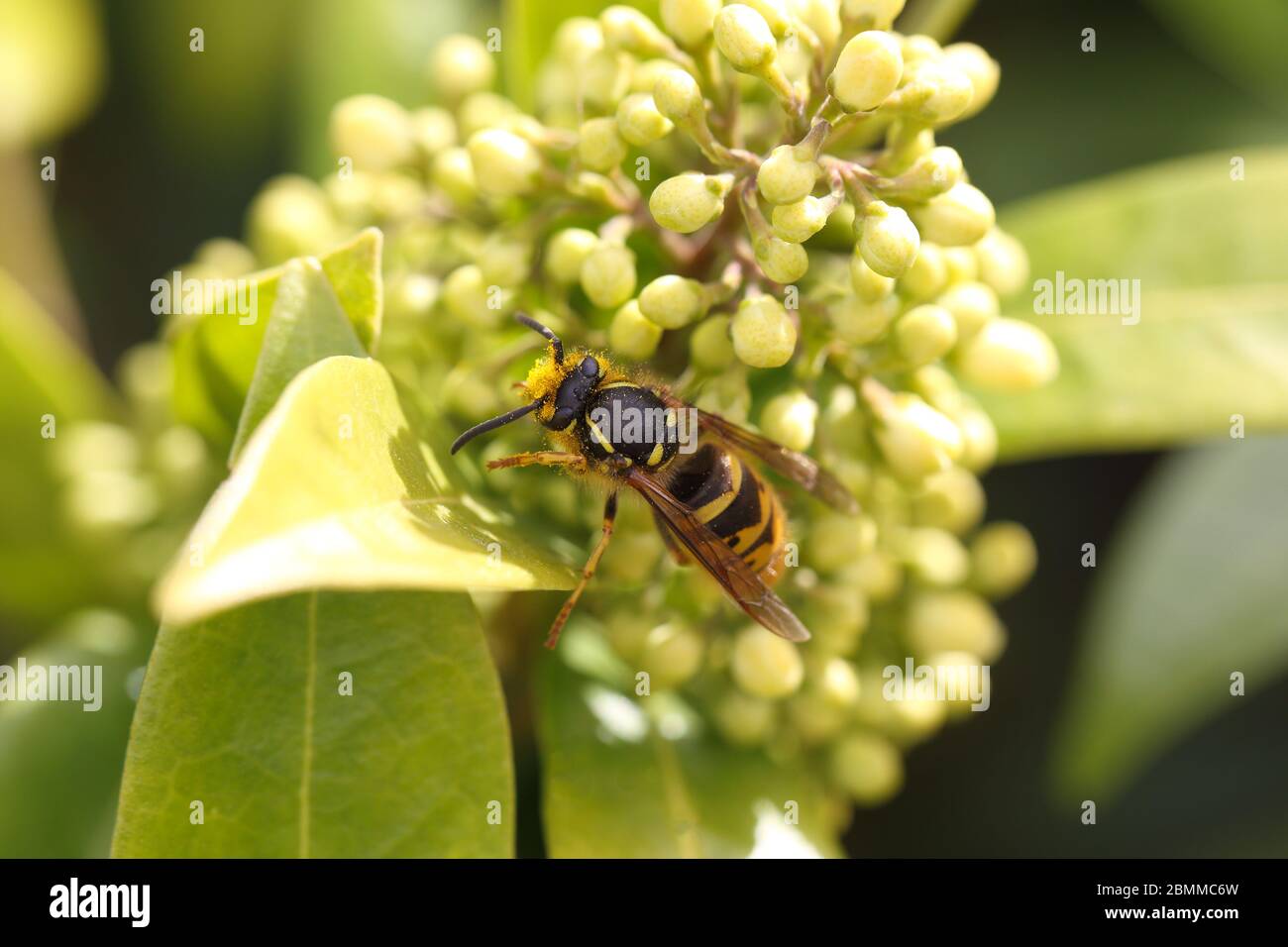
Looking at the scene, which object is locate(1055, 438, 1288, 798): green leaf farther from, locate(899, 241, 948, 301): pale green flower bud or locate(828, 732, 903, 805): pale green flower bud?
locate(899, 241, 948, 301): pale green flower bud

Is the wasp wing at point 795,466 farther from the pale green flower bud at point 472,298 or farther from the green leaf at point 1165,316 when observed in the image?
the green leaf at point 1165,316

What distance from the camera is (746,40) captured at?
79.4 inches

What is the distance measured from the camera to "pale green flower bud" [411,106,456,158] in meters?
2.72

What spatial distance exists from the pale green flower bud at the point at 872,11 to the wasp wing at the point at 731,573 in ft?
2.90

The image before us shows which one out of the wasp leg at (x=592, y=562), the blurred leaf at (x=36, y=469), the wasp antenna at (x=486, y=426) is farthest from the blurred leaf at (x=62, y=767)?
the wasp antenna at (x=486, y=426)

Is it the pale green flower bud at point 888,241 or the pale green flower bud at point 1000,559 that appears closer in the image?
the pale green flower bud at point 888,241

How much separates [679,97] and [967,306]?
0.68 meters

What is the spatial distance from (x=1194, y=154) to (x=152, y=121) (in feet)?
10.5

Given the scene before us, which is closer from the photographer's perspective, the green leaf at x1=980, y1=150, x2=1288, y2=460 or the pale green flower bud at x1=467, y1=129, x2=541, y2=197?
the pale green flower bud at x1=467, y1=129, x2=541, y2=197

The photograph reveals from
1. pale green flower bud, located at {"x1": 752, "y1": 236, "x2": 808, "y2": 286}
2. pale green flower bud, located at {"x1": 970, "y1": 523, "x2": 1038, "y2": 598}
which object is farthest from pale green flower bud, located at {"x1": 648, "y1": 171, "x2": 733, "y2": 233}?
pale green flower bud, located at {"x1": 970, "y1": 523, "x2": 1038, "y2": 598}

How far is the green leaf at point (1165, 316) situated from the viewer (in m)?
2.66

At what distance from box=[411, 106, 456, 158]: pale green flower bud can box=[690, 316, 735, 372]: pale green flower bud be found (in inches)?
31.7
